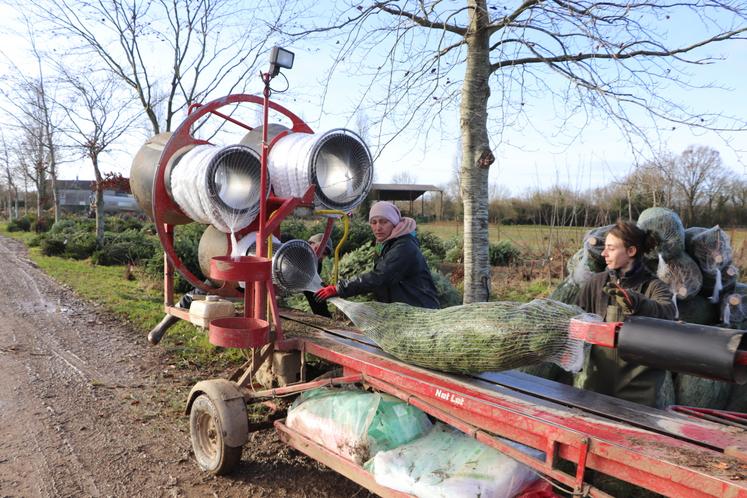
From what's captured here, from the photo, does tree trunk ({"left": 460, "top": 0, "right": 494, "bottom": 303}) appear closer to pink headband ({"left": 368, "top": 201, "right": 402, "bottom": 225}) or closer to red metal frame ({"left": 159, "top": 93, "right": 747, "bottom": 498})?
pink headband ({"left": 368, "top": 201, "right": 402, "bottom": 225})

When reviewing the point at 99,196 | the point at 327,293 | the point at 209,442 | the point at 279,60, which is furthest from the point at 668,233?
the point at 99,196

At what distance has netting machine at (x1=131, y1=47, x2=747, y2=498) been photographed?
2150 mm

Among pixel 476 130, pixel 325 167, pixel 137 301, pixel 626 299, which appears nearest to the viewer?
pixel 626 299

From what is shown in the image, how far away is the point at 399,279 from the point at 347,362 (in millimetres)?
971

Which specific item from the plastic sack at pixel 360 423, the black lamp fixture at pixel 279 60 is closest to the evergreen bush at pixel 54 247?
the black lamp fixture at pixel 279 60

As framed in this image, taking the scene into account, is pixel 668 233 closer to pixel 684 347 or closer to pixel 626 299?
pixel 626 299

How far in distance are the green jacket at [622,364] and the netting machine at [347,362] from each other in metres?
0.52

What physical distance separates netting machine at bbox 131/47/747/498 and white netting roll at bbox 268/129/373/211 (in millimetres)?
11

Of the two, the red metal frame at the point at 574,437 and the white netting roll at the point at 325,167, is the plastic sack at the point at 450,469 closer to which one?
the red metal frame at the point at 574,437

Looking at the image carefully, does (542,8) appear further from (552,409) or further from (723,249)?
(552,409)

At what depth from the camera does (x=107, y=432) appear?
465 centimetres

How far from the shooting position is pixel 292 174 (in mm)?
4125

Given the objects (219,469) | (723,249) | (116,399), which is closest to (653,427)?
(723,249)

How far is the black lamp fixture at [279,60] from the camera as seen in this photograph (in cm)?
401
